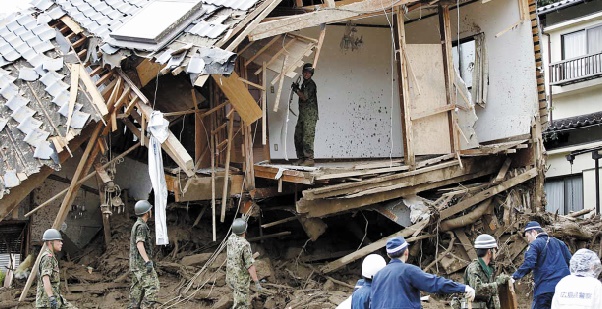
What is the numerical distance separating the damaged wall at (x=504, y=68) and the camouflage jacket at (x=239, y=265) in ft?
21.3

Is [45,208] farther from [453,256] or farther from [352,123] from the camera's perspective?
[453,256]

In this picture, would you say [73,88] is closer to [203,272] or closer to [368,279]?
[203,272]

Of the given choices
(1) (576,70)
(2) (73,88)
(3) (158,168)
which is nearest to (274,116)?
(3) (158,168)

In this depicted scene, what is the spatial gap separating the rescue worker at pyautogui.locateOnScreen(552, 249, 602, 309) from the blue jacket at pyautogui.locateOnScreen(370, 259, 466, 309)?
3.27ft

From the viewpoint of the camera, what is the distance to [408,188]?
54.5 feet

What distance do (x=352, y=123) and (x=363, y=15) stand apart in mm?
2615

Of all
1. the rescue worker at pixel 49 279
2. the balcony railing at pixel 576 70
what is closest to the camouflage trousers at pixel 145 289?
the rescue worker at pixel 49 279

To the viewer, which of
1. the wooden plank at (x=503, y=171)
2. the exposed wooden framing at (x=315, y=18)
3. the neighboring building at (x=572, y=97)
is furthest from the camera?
the neighboring building at (x=572, y=97)

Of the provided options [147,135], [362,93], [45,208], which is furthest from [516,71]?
[45,208]

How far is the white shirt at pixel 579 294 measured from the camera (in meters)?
9.09

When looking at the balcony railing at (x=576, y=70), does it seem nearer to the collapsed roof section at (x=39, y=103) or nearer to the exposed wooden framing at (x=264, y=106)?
the exposed wooden framing at (x=264, y=106)

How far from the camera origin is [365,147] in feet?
62.2

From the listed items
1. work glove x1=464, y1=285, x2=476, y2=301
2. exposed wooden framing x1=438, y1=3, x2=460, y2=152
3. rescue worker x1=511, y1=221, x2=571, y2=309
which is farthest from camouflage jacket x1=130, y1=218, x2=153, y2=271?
exposed wooden framing x1=438, y1=3, x2=460, y2=152

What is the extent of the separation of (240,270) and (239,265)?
77mm
